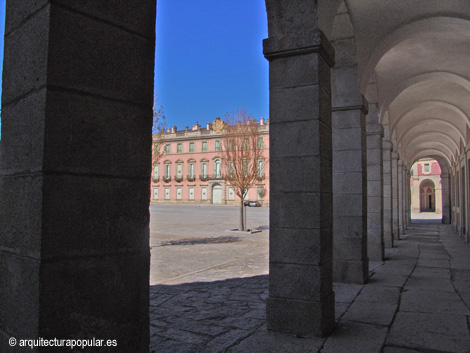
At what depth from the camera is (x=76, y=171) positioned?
1.60 m

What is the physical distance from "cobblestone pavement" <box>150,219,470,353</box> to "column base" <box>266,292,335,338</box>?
0.09 meters

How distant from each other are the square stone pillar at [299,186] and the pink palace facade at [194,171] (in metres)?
46.5

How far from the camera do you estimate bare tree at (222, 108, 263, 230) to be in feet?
53.6

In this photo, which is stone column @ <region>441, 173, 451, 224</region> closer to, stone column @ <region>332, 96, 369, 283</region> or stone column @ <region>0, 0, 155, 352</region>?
stone column @ <region>332, 96, 369, 283</region>

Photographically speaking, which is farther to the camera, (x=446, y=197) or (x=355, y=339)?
(x=446, y=197)

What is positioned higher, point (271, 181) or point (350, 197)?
point (271, 181)

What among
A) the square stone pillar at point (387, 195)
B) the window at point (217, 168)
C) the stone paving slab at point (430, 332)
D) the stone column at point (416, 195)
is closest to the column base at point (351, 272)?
the stone paving slab at point (430, 332)

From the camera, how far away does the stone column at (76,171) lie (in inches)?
59.7

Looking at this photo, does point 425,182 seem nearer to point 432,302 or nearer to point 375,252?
point 375,252

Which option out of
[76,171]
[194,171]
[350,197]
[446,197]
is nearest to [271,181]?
[76,171]

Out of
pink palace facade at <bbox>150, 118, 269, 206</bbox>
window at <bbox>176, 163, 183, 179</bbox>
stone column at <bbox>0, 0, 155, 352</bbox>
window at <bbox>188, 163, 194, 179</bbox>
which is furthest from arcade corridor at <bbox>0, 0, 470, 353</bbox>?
window at <bbox>176, 163, 183, 179</bbox>

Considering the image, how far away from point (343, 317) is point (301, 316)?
79 centimetres

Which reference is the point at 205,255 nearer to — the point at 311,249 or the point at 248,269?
the point at 248,269

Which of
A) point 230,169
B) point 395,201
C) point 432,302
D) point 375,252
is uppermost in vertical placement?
point 230,169
